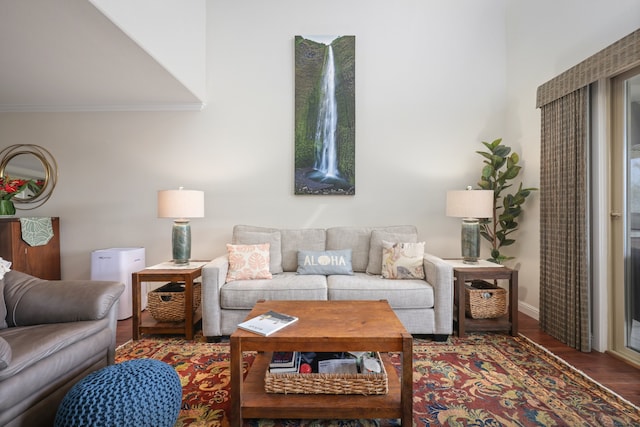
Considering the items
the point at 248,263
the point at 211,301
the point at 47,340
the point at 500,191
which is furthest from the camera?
the point at 500,191

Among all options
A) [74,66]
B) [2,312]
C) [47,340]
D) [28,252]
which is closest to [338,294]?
[47,340]

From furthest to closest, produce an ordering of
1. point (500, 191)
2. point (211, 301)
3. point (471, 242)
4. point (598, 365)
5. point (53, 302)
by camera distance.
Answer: point (500, 191) → point (471, 242) → point (211, 301) → point (598, 365) → point (53, 302)

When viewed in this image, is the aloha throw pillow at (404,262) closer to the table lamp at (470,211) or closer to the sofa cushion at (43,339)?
the table lamp at (470,211)

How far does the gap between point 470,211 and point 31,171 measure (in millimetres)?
4555

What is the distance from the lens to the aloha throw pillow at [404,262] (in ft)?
Answer: 8.85

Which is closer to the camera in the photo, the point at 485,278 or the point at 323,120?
the point at 485,278

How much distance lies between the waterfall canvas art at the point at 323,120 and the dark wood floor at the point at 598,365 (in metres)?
2.14

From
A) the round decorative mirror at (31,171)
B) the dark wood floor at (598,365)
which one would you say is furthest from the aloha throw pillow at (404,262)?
the round decorative mirror at (31,171)

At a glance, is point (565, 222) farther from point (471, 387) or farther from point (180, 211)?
point (180, 211)

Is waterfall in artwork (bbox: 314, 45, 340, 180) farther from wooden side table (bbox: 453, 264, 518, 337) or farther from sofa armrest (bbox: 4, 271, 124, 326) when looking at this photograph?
sofa armrest (bbox: 4, 271, 124, 326)

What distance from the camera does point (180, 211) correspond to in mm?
2771

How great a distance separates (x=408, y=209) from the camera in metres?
3.41

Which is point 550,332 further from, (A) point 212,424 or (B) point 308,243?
(A) point 212,424

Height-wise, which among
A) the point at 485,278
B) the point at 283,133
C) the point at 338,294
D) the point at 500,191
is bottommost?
the point at 338,294
